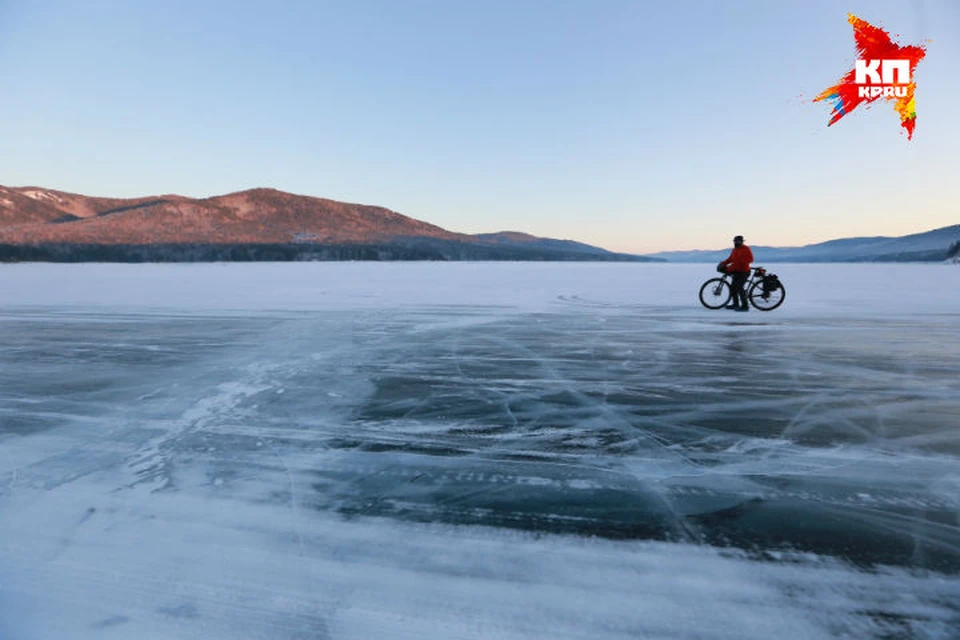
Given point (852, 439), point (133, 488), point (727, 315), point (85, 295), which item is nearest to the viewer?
point (133, 488)

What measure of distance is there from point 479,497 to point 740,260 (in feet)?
36.4

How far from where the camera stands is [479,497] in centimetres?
314

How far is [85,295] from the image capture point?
17547 millimetres

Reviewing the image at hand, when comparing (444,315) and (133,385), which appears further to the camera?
(444,315)

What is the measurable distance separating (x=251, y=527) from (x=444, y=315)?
31.2 feet

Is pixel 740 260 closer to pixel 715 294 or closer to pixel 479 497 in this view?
pixel 715 294

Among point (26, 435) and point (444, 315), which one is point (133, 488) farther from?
point (444, 315)

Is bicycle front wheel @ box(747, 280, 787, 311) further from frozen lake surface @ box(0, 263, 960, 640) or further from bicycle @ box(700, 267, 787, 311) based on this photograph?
frozen lake surface @ box(0, 263, 960, 640)

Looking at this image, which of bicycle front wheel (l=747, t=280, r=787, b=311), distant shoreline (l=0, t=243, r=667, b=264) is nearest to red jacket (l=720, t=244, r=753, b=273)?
bicycle front wheel (l=747, t=280, r=787, b=311)

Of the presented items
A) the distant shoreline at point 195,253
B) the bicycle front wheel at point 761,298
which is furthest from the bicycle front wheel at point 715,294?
the distant shoreline at point 195,253

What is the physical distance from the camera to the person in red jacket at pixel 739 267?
12.4 meters

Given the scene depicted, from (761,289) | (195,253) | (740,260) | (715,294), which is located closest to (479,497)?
(740,260)

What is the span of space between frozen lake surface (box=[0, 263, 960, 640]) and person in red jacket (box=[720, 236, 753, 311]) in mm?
5345

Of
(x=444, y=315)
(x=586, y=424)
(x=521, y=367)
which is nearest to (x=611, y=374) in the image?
(x=521, y=367)
